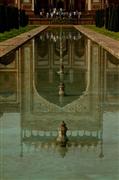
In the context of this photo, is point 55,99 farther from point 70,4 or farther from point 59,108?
point 70,4

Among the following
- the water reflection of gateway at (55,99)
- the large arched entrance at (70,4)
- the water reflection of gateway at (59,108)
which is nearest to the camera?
the water reflection of gateway at (59,108)

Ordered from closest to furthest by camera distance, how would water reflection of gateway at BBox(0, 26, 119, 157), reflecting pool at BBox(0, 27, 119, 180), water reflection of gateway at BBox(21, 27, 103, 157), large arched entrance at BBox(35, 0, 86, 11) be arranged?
1. reflecting pool at BBox(0, 27, 119, 180)
2. water reflection of gateway at BBox(21, 27, 103, 157)
3. water reflection of gateway at BBox(0, 26, 119, 157)
4. large arched entrance at BBox(35, 0, 86, 11)

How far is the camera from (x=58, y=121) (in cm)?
902

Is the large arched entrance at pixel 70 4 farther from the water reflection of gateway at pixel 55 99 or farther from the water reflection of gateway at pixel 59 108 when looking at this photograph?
the water reflection of gateway at pixel 59 108

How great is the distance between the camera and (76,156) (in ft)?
22.2

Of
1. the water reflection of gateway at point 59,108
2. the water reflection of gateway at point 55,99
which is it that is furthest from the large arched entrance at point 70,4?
the water reflection of gateway at point 59,108

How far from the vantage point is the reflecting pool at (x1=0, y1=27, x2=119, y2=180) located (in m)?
6.36

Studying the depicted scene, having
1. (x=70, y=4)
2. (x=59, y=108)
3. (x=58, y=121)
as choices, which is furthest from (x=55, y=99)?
(x=70, y=4)

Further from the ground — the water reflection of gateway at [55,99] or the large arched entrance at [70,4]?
the water reflection of gateway at [55,99]

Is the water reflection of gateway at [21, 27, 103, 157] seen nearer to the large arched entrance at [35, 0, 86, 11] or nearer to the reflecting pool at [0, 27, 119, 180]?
the reflecting pool at [0, 27, 119, 180]

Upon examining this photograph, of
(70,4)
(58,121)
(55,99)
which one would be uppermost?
(58,121)

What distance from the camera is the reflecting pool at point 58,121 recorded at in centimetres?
636

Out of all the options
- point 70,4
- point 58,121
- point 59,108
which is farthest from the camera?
point 70,4

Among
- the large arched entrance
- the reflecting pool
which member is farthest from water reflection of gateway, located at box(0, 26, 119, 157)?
the large arched entrance
